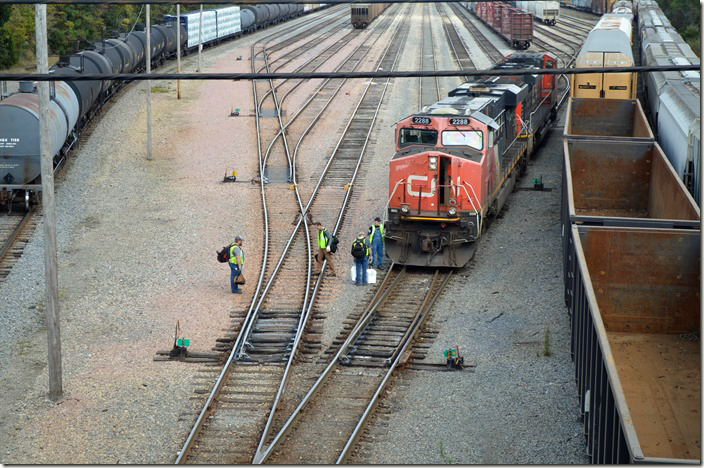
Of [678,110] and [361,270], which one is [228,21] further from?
[361,270]

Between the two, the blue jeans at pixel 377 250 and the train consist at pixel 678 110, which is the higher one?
the train consist at pixel 678 110

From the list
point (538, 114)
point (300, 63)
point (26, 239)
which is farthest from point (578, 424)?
point (300, 63)

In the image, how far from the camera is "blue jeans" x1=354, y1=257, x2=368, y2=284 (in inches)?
755

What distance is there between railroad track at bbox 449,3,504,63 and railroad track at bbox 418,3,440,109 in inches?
122

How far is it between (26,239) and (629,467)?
1790cm

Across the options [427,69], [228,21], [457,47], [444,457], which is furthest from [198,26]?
[444,457]

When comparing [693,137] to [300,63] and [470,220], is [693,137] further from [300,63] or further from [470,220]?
[300,63]

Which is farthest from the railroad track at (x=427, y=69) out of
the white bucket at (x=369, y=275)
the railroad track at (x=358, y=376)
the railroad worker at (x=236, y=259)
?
the railroad worker at (x=236, y=259)

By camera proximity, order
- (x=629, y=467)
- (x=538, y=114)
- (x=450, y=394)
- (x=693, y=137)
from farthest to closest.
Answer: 1. (x=538, y=114)
2. (x=693, y=137)
3. (x=450, y=394)
4. (x=629, y=467)

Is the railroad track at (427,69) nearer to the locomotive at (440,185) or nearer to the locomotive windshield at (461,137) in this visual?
the locomotive at (440,185)

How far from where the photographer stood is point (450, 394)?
1425cm

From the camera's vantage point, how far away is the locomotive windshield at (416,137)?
20.0 meters

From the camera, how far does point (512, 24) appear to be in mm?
57250

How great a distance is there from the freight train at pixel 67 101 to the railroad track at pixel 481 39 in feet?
55.4
